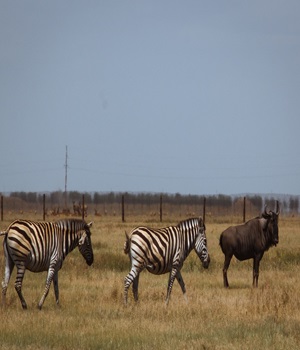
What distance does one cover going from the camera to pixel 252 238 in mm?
21469

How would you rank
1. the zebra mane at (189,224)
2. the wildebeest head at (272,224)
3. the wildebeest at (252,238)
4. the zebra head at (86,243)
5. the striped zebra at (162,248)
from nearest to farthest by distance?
the striped zebra at (162,248), the zebra head at (86,243), the zebra mane at (189,224), the wildebeest head at (272,224), the wildebeest at (252,238)

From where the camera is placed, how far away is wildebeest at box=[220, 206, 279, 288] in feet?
69.8

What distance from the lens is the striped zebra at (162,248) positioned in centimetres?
1631

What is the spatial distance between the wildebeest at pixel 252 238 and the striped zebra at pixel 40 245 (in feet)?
18.5

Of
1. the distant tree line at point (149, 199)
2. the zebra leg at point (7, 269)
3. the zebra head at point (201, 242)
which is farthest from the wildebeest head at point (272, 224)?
the distant tree line at point (149, 199)

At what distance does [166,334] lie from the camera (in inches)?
506

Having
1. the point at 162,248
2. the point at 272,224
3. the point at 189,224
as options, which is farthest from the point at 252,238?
the point at 162,248

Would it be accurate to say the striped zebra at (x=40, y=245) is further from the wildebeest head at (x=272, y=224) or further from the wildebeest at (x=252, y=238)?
the wildebeest head at (x=272, y=224)

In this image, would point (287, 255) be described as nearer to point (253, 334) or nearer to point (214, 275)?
point (214, 275)

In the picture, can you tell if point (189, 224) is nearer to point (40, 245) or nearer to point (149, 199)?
point (40, 245)

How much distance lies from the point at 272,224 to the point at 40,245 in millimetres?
7214

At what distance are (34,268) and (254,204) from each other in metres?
78.9

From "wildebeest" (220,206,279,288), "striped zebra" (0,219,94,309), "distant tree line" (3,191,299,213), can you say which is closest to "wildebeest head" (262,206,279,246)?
"wildebeest" (220,206,279,288)

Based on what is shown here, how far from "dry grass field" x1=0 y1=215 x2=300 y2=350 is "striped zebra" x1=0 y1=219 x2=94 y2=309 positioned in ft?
2.11
